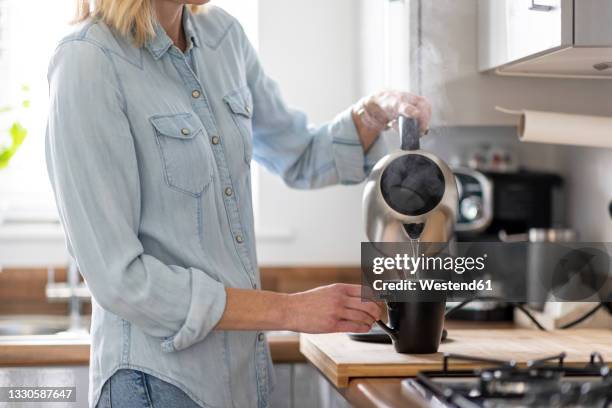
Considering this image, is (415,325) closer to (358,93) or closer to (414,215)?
(414,215)

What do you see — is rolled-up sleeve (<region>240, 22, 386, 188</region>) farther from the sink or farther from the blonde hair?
the sink

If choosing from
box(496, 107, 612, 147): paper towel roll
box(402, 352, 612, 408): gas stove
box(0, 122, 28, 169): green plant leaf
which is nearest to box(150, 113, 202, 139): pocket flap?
box(402, 352, 612, 408): gas stove

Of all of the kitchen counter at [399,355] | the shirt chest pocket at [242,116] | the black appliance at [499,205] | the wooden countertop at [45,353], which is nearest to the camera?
the kitchen counter at [399,355]

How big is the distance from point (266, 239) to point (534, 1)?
1174mm

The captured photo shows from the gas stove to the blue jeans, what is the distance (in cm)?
29

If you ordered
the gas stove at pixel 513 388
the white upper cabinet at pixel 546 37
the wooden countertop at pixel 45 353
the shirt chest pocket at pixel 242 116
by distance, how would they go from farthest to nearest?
the wooden countertop at pixel 45 353 → the shirt chest pocket at pixel 242 116 → the white upper cabinet at pixel 546 37 → the gas stove at pixel 513 388

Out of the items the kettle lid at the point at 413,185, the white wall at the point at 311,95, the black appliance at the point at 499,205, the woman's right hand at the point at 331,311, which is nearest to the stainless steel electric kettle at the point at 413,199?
the kettle lid at the point at 413,185

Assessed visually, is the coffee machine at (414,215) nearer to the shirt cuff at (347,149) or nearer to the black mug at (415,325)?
the black mug at (415,325)

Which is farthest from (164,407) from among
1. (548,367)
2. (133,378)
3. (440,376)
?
(548,367)

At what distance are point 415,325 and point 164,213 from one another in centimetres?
34

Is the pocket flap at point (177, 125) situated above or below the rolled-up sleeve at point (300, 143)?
above

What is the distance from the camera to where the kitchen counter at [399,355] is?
970mm

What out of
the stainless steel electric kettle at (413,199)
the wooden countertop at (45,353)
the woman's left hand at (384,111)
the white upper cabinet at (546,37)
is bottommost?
the wooden countertop at (45,353)

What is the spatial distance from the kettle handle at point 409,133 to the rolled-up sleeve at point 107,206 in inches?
12.9
